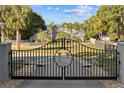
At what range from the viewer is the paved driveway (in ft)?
36.1

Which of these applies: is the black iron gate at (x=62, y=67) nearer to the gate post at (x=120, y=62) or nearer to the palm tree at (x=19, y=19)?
the gate post at (x=120, y=62)

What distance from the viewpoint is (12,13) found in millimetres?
35969

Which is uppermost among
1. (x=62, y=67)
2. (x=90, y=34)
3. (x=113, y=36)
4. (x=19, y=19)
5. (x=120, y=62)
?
(x=19, y=19)

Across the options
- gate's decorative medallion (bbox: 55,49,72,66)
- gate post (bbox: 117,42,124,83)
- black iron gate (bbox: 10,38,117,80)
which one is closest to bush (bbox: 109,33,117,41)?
black iron gate (bbox: 10,38,117,80)

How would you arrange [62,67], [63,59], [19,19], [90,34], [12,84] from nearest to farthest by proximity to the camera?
1. [12,84]
2. [62,67]
3. [63,59]
4. [19,19]
5. [90,34]

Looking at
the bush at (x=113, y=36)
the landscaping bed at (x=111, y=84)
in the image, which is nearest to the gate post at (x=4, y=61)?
the landscaping bed at (x=111, y=84)

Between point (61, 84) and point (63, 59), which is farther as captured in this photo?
point (63, 59)

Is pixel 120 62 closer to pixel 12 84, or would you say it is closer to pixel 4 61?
pixel 12 84

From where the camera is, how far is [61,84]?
1138cm

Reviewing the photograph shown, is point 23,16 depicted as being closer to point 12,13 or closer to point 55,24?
point 12,13

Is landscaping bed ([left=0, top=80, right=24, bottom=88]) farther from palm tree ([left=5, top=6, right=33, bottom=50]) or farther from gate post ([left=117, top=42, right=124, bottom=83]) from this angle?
palm tree ([left=5, top=6, right=33, bottom=50])

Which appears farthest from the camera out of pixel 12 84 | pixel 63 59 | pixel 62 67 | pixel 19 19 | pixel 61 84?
pixel 19 19

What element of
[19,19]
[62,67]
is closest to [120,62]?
[62,67]

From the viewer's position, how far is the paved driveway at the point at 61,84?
11000mm
